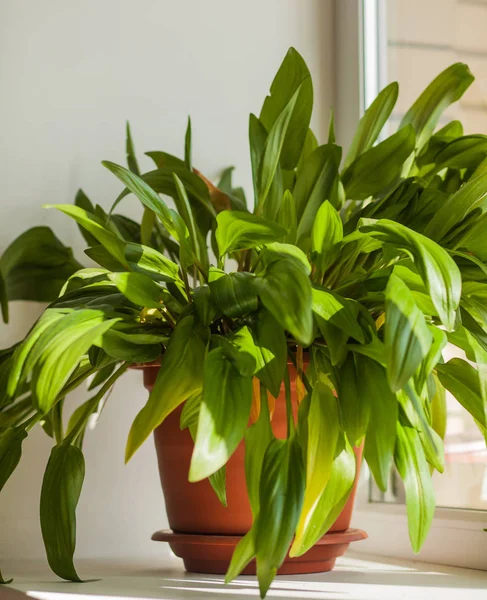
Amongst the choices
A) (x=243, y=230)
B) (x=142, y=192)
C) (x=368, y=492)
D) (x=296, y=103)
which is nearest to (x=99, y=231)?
(x=142, y=192)

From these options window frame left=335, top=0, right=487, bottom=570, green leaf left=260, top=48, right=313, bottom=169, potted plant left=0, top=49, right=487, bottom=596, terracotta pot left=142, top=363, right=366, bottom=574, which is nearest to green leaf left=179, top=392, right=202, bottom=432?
potted plant left=0, top=49, right=487, bottom=596

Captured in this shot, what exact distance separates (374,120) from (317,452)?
0.51m

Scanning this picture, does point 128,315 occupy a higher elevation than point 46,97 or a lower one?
lower

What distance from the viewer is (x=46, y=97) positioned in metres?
1.18

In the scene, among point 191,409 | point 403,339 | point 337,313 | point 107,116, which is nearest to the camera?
point 403,339

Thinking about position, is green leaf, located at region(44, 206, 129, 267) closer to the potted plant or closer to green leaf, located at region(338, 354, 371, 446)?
the potted plant

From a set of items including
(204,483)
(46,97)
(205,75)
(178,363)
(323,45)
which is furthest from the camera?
(323,45)

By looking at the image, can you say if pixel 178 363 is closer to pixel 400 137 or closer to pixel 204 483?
pixel 204 483

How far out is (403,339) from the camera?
0.55m

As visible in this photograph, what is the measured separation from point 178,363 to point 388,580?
1.35 feet

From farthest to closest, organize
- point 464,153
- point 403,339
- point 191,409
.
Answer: point 464,153, point 191,409, point 403,339

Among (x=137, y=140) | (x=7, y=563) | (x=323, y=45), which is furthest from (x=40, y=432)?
(x=323, y=45)

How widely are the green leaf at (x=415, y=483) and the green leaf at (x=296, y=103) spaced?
441mm

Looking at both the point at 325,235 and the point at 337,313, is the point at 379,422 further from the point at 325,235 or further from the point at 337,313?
the point at 325,235
